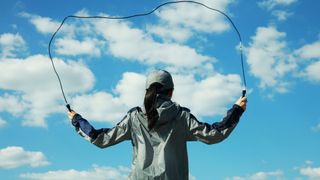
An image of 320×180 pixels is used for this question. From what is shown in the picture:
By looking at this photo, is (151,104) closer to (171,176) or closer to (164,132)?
(164,132)

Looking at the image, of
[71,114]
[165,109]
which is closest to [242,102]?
[165,109]

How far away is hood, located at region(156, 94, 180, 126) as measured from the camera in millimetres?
8773

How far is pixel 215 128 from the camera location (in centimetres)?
862

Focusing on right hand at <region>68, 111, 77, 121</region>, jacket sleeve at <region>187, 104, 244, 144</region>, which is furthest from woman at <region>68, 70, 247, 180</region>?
right hand at <region>68, 111, 77, 121</region>

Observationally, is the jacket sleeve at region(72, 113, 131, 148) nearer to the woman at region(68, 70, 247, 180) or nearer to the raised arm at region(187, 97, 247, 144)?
the woman at region(68, 70, 247, 180)

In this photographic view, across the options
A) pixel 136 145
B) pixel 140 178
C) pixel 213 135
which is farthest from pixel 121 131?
pixel 213 135

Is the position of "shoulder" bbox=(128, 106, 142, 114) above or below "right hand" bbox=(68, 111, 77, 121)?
below

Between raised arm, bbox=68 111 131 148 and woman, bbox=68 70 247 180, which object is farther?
raised arm, bbox=68 111 131 148

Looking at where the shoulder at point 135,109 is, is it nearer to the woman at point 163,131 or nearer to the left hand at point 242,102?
the woman at point 163,131

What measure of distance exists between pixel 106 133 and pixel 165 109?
115 cm

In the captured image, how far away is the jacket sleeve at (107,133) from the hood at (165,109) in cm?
60

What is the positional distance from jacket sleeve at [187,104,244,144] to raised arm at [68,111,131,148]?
3.47 feet

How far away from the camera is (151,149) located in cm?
880

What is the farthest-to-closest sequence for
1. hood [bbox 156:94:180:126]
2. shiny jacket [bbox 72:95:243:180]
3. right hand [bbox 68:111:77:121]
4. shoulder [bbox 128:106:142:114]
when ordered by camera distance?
1. right hand [bbox 68:111:77:121]
2. shoulder [bbox 128:106:142:114]
3. hood [bbox 156:94:180:126]
4. shiny jacket [bbox 72:95:243:180]
